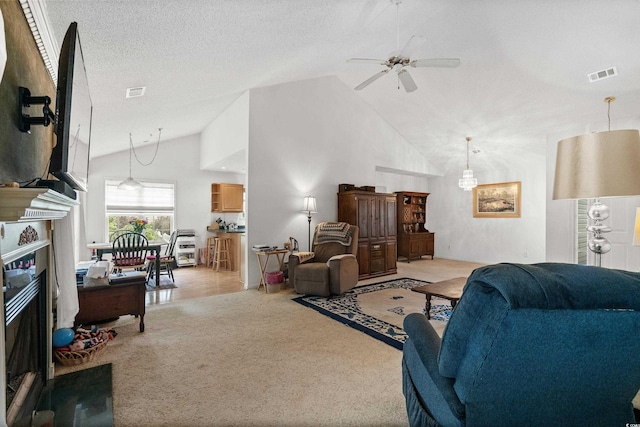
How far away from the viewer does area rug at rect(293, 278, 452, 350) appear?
10.4 feet

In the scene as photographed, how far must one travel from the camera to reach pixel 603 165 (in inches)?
59.3

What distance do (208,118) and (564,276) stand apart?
642 cm

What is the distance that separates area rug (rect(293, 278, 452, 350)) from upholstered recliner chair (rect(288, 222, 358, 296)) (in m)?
0.16

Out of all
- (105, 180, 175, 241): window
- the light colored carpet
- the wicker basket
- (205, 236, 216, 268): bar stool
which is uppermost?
(105, 180, 175, 241): window

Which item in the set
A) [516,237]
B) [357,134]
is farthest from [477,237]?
[357,134]

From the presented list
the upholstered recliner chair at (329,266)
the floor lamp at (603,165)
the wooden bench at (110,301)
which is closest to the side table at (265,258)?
the upholstered recliner chair at (329,266)

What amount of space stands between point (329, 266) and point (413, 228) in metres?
4.80

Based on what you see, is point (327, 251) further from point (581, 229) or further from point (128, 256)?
point (581, 229)

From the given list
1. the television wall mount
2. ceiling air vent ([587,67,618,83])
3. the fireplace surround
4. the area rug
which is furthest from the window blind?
ceiling air vent ([587,67,618,83])

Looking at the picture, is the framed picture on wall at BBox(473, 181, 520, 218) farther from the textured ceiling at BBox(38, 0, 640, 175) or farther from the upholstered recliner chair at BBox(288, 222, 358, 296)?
the upholstered recliner chair at BBox(288, 222, 358, 296)

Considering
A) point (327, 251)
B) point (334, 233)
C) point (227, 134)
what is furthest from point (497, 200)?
point (227, 134)

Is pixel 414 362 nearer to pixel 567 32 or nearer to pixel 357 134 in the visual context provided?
pixel 567 32

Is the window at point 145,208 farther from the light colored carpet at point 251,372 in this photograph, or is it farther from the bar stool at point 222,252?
the light colored carpet at point 251,372

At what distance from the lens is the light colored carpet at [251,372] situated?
1853 mm
